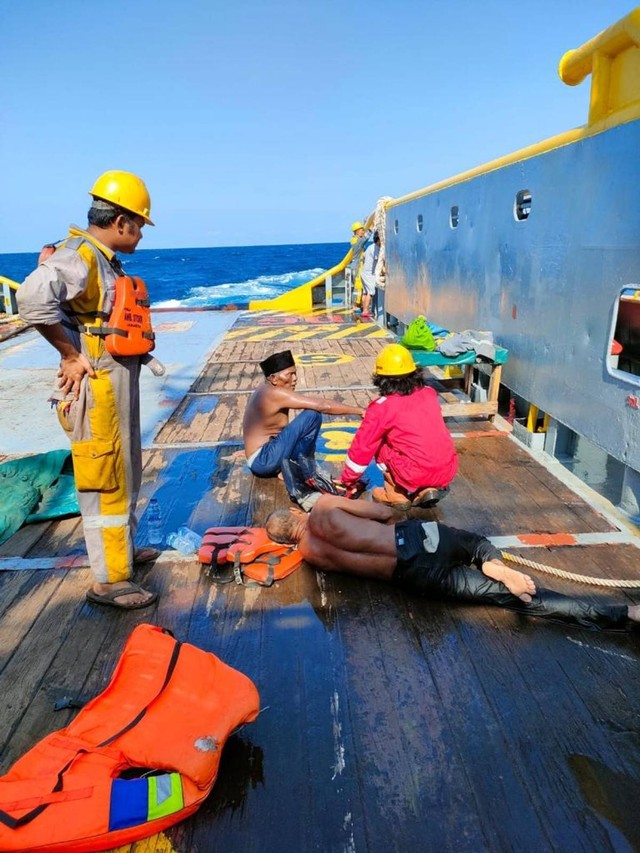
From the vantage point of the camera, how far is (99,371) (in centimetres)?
310

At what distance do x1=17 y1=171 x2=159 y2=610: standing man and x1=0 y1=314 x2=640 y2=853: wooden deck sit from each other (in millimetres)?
432

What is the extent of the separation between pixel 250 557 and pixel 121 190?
2.22 m

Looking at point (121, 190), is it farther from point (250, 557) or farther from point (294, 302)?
point (294, 302)

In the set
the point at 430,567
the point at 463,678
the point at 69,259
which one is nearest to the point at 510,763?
the point at 463,678

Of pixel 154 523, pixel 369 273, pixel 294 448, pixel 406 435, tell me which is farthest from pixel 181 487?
pixel 369 273

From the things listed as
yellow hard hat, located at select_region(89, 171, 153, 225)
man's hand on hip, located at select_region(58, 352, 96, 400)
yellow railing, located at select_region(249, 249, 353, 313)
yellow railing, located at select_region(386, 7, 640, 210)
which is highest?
yellow railing, located at select_region(386, 7, 640, 210)

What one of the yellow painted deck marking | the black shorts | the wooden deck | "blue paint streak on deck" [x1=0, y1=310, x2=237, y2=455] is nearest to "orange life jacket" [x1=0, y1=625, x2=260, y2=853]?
the wooden deck

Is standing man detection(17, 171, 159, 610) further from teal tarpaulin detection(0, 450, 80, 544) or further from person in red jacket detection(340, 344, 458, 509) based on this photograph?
person in red jacket detection(340, 344, 458, 509)

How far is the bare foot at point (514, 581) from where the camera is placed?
3.11 metres

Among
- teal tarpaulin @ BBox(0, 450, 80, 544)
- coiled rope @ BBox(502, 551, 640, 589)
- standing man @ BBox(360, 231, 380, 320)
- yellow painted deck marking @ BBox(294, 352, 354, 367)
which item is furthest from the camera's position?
standing man @ BBox(360, 231, 380, 320)

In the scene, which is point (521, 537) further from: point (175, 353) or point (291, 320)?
point (291, 320)

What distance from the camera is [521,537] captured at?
4062 mm

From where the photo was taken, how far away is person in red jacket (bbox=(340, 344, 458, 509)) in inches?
168

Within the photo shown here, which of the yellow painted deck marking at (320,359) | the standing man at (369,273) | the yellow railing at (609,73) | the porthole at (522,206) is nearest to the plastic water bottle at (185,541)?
the yellow railing at (609,73)
